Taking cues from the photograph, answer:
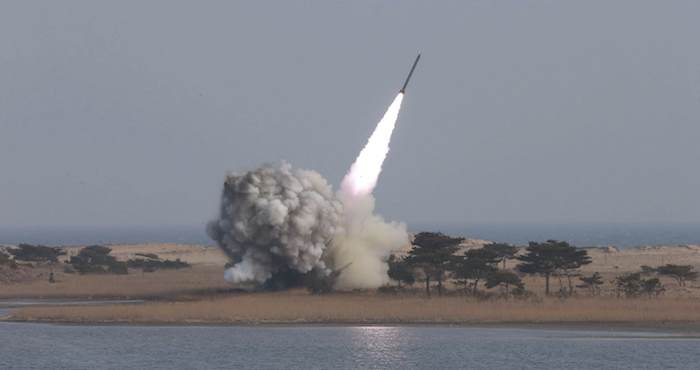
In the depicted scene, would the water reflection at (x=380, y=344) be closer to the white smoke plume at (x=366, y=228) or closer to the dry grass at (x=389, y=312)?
the dry grass at (x=389, y=312)

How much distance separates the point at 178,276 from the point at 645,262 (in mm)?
48257

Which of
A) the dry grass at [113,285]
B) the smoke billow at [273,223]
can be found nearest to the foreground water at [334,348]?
the smoke billow at [273,223]

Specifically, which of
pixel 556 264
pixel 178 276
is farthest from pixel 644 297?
pixel 178 276

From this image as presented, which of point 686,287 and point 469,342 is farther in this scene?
point 686,287

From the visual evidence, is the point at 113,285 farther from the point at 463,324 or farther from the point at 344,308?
the point at 463,324

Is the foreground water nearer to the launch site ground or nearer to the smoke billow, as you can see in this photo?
the launch site ground

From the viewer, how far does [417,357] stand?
58.3 metres

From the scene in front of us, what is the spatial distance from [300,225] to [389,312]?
1111cm

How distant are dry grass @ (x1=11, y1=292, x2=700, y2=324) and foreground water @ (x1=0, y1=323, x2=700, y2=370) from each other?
106 inches

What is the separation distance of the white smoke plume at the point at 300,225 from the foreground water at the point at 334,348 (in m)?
13.0

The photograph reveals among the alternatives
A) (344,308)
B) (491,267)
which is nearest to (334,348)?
(344,308)

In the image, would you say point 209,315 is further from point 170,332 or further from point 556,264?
point 556,264

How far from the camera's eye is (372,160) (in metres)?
87.4

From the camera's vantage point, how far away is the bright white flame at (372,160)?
85062 millimetres
